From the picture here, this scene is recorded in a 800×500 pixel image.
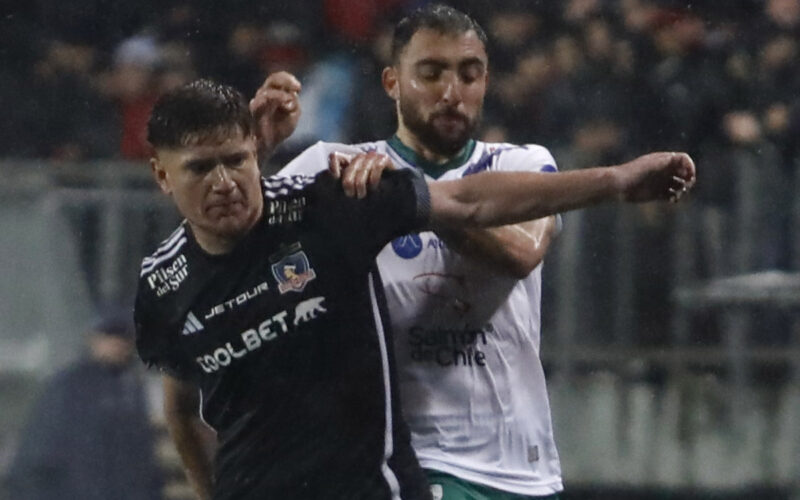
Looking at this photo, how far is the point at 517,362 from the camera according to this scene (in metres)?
4.82

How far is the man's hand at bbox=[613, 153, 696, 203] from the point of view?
13.2 ft

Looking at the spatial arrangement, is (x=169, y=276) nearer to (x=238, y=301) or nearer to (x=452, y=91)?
(x=238, y=301)

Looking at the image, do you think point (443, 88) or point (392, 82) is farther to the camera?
point (392, 82)

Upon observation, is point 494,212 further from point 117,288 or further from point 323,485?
point 117,288

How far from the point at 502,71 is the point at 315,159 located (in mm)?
5275

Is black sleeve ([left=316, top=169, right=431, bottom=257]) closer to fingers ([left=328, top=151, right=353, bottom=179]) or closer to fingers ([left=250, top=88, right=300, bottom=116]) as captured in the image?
fingers ([left=328, top=151, right=353, bottom=179])

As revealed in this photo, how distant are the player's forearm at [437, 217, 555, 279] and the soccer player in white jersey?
44mm

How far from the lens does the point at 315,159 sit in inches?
188

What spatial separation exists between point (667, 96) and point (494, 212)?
17.5ft

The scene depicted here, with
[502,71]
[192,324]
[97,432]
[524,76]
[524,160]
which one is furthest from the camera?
[502,71]

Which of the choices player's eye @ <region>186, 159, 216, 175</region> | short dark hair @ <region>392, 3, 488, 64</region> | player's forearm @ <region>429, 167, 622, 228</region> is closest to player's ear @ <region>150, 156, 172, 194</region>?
player's eye @ <region>186, 159, 216, 175</region>

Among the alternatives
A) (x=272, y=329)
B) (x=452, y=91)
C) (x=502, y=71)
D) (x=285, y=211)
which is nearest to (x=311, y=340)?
(x=272, y=329)

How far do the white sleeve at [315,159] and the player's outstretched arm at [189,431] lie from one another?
620 millimetres

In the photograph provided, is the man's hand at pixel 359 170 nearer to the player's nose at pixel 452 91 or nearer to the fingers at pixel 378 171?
the fingers at pixel 378 171
